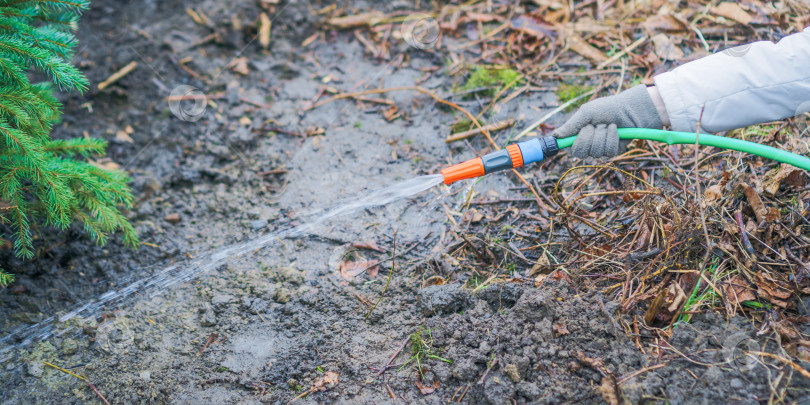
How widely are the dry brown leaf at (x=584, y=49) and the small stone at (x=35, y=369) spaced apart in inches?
149

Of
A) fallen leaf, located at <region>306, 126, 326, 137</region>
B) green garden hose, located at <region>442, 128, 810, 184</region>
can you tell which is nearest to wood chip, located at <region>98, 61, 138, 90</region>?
fallen leaf, located at <region>306, 126, 326, 137</region>

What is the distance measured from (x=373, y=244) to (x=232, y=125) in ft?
5.59

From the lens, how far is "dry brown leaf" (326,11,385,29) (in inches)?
165

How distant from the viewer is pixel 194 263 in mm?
2801

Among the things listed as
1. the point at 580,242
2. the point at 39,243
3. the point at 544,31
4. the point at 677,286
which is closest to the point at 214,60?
the point at 39,243

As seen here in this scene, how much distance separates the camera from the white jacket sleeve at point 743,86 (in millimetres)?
2064

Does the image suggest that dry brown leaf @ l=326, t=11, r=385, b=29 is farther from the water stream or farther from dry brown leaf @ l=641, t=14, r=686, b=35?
dry brown leaf @ l=641, t=14, r=686, b=35

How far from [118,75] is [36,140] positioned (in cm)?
173

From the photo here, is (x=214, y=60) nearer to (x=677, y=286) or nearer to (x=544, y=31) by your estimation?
(x=544, y=31)

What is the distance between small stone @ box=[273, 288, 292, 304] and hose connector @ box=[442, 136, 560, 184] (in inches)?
→ 41.2

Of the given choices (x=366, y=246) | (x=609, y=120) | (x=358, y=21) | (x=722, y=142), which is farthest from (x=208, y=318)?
(x=358, y=21)

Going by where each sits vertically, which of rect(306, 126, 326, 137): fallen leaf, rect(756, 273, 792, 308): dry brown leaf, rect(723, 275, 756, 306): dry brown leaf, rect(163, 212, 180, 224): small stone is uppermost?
rect(756, 273, 792, 308): dry brown leaf

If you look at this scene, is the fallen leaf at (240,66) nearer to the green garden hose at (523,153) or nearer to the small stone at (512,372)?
the green garden hose at (523,153)

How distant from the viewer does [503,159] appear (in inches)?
90.4
